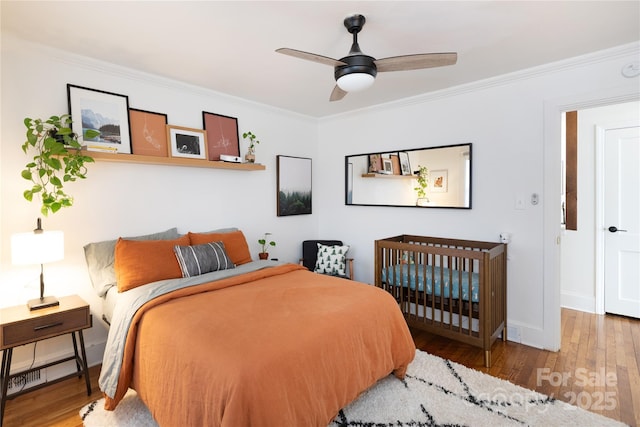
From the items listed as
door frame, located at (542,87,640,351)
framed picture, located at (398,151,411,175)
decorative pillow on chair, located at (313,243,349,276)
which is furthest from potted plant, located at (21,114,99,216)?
door frame, located at (542,87,640,351)

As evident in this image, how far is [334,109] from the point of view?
13.7 ft

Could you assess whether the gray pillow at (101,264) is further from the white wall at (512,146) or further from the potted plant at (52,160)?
the white wall at (512,146)

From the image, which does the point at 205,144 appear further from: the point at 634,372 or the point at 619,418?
the point at 634,372

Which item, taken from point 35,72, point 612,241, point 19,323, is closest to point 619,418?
point 612,241

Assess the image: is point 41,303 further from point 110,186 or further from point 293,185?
point 293,185

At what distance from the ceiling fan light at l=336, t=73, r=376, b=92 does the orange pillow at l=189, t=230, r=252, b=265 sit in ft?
5.99

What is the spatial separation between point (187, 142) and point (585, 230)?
4.50 metres

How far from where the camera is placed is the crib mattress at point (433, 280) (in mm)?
2791

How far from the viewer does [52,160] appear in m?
2.34

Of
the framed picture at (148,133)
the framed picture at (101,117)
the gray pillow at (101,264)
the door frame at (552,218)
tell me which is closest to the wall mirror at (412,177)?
the door frame at (552,218)

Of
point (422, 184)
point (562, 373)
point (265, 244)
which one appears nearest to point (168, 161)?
point (265, 244)

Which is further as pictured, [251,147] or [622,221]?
[251,147]

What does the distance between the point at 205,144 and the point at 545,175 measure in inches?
127

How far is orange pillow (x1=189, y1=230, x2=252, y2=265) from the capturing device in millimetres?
3016
